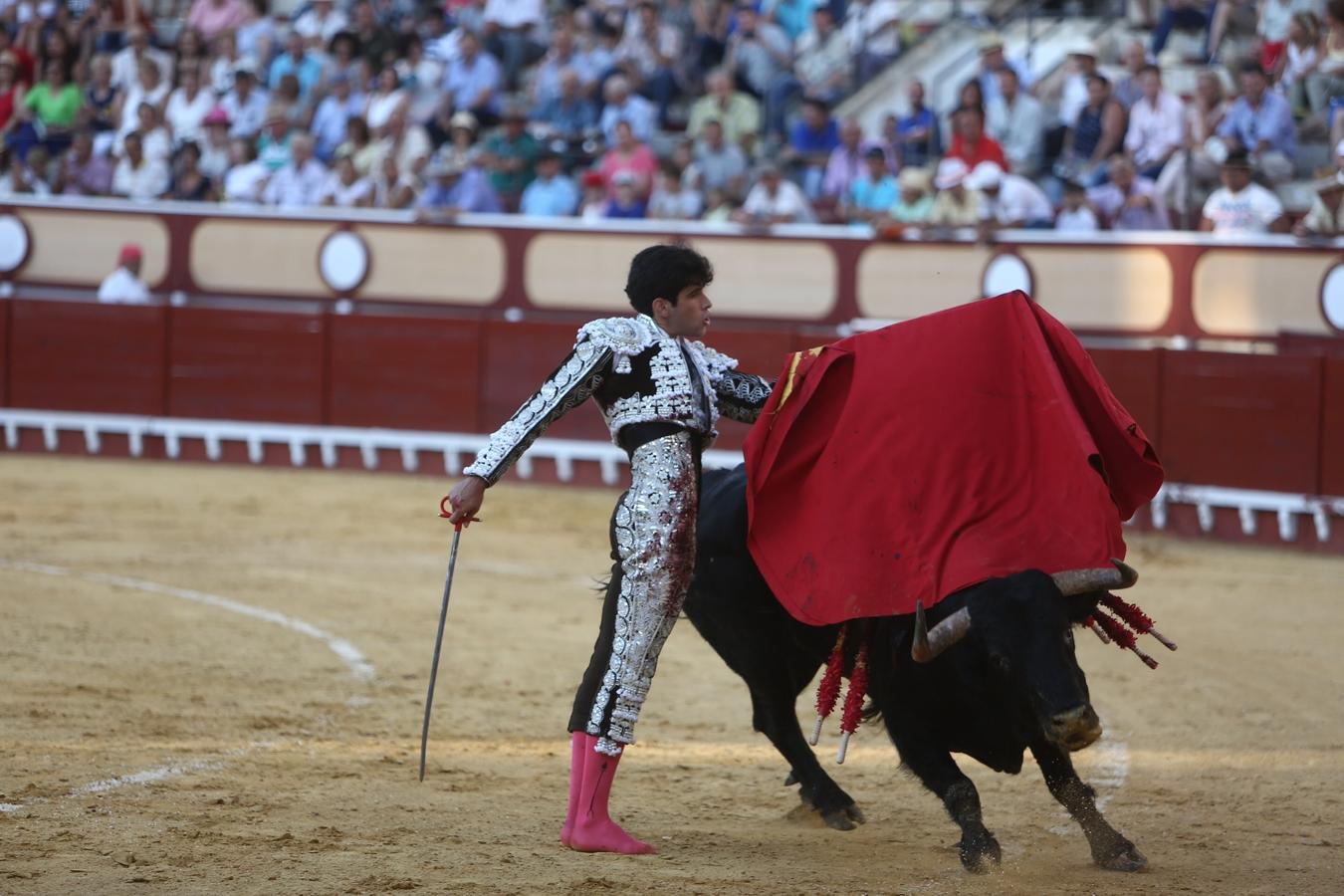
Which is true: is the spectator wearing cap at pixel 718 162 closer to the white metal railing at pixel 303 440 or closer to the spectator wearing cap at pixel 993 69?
the spectator wearing cap at pixel 993 69

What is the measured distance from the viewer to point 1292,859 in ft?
13.3

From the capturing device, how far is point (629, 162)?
12.5 m

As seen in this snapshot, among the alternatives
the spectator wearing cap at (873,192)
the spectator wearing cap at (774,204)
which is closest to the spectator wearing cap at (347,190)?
the spectator wearing cap at (774,204)

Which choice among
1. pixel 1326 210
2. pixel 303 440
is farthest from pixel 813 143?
pixel 303 440

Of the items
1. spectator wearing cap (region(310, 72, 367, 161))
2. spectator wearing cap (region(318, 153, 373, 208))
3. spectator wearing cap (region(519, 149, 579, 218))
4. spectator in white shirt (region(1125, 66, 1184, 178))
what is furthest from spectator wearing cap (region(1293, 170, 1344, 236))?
spectator wearing cap (region(310, 72, 367, 161))

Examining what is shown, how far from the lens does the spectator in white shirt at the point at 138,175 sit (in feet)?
45.8

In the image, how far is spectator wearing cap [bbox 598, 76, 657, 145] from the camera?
513 inches

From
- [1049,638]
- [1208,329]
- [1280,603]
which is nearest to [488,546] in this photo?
[1280,603]

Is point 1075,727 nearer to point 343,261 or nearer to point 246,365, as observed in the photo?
point 246,365

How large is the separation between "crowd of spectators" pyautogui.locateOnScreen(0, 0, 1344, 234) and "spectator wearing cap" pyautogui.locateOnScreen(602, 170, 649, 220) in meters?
0.02

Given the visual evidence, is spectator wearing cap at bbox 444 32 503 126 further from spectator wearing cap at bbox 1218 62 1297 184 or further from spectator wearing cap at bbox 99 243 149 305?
spectator wearing cap at bbox 1218 62 1297 184

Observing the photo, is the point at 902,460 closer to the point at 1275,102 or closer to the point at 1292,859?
the point at 1292,859

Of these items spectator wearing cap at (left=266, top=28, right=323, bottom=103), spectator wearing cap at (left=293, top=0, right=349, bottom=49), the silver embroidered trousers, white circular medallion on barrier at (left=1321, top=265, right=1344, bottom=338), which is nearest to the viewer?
the silver embroidered trousers

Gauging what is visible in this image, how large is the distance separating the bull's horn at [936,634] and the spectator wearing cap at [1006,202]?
25.8ft
